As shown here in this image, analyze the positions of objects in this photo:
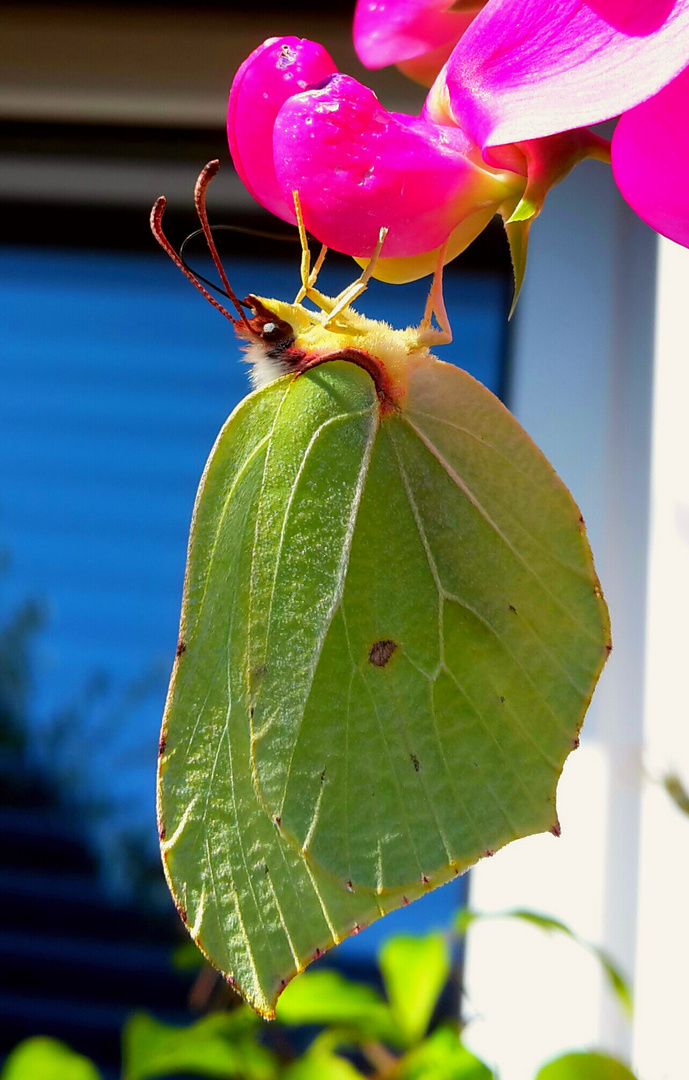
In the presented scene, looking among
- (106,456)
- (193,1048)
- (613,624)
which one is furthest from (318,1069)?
(106,456)

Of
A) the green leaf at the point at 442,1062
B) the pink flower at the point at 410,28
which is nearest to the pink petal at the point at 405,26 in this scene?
the pink flower at the point at 410,28

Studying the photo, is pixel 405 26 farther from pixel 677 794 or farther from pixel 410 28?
pixel 677 794

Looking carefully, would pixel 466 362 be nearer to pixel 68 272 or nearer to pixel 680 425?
pixel 680 425

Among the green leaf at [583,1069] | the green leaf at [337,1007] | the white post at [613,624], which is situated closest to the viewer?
the green leaf at [583,1069]

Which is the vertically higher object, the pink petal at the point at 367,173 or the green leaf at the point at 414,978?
the pink petal at the point at 367,173

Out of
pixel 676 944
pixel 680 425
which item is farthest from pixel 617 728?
pixel 680 425

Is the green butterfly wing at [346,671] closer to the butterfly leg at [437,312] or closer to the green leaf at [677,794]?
the butterfly leg at [437,312]
